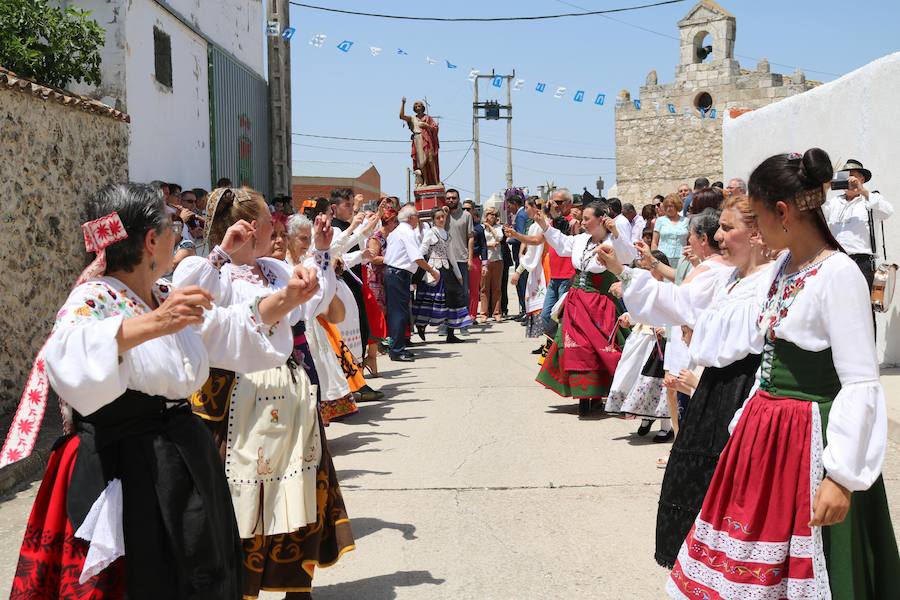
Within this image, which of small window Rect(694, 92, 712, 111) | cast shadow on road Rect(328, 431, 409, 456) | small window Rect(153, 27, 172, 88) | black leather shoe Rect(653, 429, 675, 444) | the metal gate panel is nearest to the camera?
cast shadow on road Rect(328, 431, 409, 456)

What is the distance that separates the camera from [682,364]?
5.50 metres

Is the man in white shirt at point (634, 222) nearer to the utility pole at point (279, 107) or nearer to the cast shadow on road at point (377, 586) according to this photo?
the utility pole at point (279, 107)

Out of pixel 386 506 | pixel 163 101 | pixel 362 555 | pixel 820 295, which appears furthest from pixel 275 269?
pixel 163 101

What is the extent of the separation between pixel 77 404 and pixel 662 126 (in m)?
28.9

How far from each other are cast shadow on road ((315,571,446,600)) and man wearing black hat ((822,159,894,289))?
6049mm

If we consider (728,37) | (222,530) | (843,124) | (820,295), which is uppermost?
(728,37)

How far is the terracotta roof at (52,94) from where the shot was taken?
757cm

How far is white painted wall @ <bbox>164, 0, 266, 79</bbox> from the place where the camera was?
46.6ft

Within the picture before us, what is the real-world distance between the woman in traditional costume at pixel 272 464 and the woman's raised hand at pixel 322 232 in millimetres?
370

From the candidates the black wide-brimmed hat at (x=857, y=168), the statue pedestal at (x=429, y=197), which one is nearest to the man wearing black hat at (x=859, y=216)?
the black wide-brimmed hat at (x=857, y=168)

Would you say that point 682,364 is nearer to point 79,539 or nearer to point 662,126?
point 79,539

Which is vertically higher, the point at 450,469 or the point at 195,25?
the point at 195,25

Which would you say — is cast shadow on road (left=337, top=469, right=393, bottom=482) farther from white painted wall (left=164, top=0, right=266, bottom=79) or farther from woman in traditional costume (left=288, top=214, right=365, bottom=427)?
white painted wall (left=164, top=0, right=266, bottom=79)

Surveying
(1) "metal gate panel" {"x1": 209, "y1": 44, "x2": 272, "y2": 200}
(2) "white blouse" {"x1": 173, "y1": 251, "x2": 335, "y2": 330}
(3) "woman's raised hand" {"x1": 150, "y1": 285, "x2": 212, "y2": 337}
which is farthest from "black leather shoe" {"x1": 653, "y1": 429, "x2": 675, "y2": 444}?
(1) "metal gate panel" {"x1": 209, "y1": 44, "x2": 272, "y2": 200}
